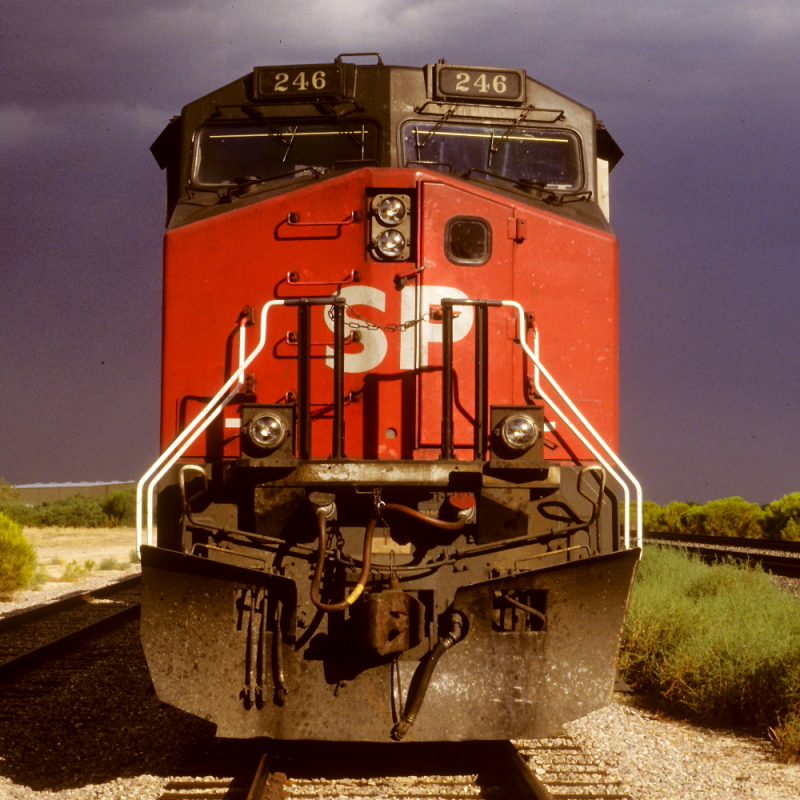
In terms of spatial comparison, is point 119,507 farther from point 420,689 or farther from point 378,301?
point 420,689

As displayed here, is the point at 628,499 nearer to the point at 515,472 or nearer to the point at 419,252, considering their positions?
the point at 515,472

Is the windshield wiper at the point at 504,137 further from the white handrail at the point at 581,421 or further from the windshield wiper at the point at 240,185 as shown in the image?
the white handrail at the point at 581,421

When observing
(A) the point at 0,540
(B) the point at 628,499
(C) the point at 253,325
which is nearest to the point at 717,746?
(B) the point at 628,499

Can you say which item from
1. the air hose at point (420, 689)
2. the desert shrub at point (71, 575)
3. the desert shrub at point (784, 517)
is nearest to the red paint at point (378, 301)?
the air hose at point (420, 689)

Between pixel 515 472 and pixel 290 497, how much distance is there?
1133 millimetres

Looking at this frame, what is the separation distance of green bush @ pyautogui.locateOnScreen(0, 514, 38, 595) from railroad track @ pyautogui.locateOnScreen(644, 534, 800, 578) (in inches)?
385

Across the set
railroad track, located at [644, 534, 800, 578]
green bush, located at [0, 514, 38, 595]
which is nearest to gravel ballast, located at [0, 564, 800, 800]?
green bush, located at [0, 514, 38, 595]

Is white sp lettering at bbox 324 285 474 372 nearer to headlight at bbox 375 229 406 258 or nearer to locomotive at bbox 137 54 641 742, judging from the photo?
locomotive at bbox 137 54 641 742

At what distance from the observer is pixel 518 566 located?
5.18 metres

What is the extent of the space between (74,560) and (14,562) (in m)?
5.90

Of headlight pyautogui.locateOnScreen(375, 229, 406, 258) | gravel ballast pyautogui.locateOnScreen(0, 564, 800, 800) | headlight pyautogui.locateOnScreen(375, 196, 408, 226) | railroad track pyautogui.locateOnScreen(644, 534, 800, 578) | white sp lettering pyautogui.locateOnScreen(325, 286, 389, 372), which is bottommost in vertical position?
railroad track pyautogui.locateOnScreen(644, 534, 800, 578)

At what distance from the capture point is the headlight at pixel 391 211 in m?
6.07

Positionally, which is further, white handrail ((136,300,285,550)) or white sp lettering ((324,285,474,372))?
white sp lettering ((324,285,474,372))

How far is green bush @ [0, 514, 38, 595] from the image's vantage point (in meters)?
14.6
